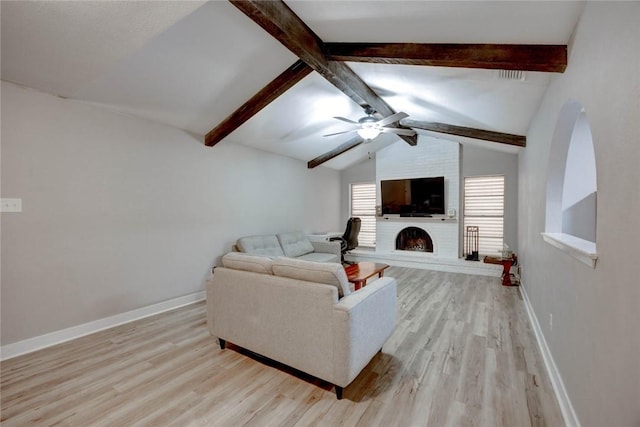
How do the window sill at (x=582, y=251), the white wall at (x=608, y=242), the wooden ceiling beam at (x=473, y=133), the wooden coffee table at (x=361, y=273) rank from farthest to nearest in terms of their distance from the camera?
1. the wooden ceiling beam at (x=473, y=133)
2. the wooden coffee table at (x=361, y=273)
3. the window sill at (x=582, y=251)
4. the white wall at (x=608, y=242)

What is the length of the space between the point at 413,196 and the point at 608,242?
5.17m

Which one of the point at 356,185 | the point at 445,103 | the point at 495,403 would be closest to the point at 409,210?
the point at 356,185

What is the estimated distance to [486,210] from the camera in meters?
5.80

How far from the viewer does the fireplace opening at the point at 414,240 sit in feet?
20.7

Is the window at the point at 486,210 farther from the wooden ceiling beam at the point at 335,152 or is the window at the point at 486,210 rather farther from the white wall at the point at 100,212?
the white wall at the point at 100,212

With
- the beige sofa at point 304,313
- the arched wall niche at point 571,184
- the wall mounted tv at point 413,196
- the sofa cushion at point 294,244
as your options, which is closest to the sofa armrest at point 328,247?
the sofa cushion at point 294,244

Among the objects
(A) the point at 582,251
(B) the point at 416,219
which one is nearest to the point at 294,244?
(B) the point at 416,219

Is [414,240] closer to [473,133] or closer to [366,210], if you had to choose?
[366,210]

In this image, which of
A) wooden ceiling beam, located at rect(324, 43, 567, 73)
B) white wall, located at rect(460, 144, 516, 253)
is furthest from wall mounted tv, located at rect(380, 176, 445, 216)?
wooden ceiling beam, located at rect(324, 43, 567, 73)

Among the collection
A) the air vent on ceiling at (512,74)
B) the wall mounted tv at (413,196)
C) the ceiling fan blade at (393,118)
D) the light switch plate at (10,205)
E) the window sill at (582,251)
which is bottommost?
the window sill at (582,251)

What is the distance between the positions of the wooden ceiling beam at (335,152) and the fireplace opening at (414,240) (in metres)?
2.35

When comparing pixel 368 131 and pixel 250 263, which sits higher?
pixel 368 131

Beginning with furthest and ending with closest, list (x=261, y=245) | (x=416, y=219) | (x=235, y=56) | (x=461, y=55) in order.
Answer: (x=416, y=219) < (x=261, y=245) < (x=235, y=56) < (x=461, y=55)

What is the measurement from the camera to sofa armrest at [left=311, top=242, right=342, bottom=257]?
5.54 meters
